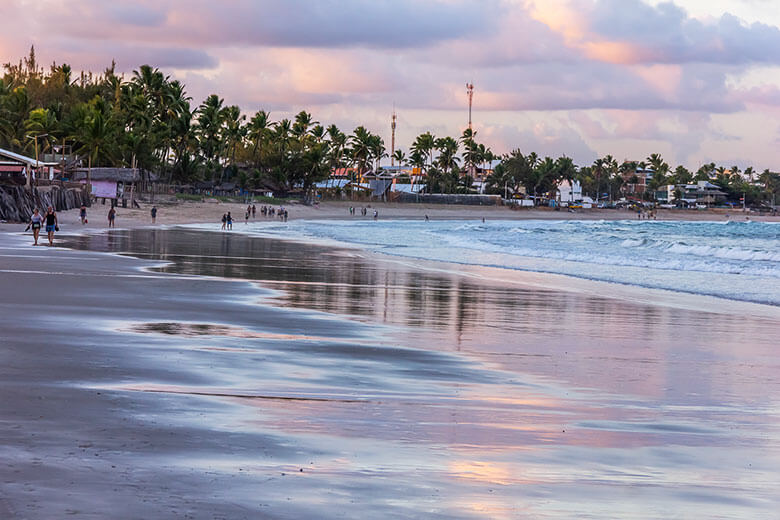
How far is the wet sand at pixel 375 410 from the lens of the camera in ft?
18.6

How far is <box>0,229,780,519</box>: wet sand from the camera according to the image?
5.66 meters

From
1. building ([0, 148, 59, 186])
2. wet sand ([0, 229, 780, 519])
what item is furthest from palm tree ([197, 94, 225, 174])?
wet sand ([0, 229, 780, 519])

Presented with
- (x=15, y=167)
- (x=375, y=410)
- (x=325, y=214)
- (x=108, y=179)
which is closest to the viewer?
(x=375, y=410)

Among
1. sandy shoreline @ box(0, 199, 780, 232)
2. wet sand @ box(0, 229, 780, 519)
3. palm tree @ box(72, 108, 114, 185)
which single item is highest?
palm tree @ box(72, 108, 114, 185)

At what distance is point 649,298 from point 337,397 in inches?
594

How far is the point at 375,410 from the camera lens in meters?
8.33

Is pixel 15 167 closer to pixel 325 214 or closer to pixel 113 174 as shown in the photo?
pixel 113 174

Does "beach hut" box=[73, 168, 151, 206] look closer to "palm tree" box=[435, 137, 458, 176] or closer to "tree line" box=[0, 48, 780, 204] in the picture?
"tree line" box=[0, 48, 780, 204]

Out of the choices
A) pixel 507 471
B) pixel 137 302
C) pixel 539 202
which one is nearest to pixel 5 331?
pixel 137 302

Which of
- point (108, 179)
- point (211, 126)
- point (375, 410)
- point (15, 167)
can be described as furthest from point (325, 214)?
point (375, 410)

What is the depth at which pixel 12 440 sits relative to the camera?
21.0ft

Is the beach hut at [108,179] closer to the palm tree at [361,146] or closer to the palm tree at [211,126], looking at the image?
the palm tree at [211,126]

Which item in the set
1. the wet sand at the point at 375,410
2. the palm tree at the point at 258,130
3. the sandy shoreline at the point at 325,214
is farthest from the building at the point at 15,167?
the palm tree at the point at 258,130

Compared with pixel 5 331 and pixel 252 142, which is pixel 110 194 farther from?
pixel 5 331
